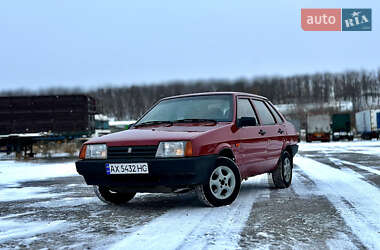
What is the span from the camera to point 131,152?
→ 484 centimetres

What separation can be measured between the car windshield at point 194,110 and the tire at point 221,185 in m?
0.71

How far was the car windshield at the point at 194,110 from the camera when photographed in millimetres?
5637

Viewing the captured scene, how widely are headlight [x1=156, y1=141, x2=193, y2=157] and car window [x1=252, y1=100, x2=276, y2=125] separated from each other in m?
2.02

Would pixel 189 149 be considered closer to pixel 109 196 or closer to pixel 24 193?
pixel 109 196

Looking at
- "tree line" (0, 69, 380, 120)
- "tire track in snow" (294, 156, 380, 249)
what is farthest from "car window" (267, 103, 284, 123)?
"tree line" (0, 69, 380, 120)

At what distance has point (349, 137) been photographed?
37344 mm

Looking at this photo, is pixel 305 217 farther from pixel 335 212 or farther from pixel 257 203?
pixel 257 203

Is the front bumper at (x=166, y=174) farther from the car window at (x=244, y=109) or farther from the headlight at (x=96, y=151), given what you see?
the car window at (x=244, y=109)

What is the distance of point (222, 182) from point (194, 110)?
1.20 meters

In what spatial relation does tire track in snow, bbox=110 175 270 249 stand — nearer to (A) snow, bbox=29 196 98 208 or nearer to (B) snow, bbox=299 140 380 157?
(A) snow, bbox=29 196 98 208

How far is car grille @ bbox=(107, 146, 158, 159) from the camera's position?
4746 mm

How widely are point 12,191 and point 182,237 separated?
16.3 ft

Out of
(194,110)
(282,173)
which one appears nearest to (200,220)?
(194,110)

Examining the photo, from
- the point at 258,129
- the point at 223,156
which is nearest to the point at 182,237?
the point at 223,156
